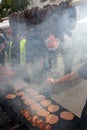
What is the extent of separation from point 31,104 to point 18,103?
35 cm

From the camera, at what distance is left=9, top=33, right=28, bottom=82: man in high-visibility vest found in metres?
6.93

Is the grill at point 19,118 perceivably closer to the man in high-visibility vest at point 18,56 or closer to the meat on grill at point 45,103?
the meat on grill at point 45,103

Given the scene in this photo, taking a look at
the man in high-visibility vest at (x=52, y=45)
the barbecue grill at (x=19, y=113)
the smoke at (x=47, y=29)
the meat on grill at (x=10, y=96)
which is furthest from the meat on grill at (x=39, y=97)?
the man in high-visibility vest at (x=52, y=45)

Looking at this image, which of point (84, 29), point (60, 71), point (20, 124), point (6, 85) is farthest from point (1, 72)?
point (84, 29)

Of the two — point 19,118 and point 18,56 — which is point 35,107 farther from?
point 18,56

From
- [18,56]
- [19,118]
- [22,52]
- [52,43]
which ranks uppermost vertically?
[52,43]

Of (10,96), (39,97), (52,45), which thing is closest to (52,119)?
(39,97)

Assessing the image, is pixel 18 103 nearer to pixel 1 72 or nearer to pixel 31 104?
pixel 31 104

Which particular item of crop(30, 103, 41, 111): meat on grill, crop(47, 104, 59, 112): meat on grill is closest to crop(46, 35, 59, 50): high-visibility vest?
crop(30, 103, 41, 111): meat on grill

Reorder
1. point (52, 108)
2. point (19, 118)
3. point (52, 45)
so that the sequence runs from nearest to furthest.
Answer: point (19, 118)
point (52, 108)
point (52, 45)

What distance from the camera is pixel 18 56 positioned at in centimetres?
718

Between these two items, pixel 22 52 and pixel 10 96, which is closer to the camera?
pixel 10 96

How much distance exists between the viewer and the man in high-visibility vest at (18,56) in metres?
6.93

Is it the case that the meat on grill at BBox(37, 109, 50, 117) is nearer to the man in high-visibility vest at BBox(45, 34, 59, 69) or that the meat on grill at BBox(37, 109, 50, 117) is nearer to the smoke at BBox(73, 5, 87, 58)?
the man in high-visibility vest at BBox(45, 34, 59, 69)
